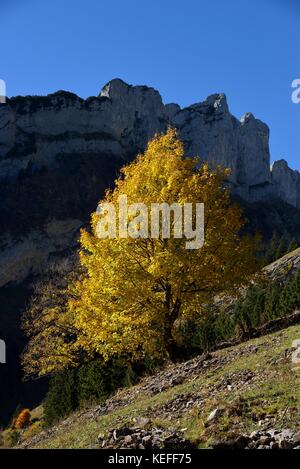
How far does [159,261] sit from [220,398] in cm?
705

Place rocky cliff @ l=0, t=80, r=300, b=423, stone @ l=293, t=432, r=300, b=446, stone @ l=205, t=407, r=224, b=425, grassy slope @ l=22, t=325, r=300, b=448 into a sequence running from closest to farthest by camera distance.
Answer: stone @ l=293, t=432, r=300, b=446, grassy slope @ l=22, t=325, r=300, b=448, stone @ l=205, t=407, r=224, b=425, rocky cliff @ l=0, t=80, r=300, b=423

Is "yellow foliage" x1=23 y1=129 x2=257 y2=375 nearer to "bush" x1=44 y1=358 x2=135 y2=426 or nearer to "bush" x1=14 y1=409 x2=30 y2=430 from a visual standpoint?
"bush" x1=44 y1=358 x2=135 y2=426

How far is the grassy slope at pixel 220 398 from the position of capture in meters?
9.00

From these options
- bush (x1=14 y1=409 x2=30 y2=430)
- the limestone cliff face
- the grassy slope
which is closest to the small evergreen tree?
bush (x1=14 y1=409 x2=30 y2=430)

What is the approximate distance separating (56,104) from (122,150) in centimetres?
3153

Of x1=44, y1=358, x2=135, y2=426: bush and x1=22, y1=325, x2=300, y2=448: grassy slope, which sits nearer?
x1=22, y1=325, x2=300, y2=448: grassy slope

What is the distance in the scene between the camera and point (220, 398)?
11.3m

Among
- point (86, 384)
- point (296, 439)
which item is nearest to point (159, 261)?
point (296, 439)

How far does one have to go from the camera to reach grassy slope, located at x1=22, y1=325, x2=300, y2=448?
9.00 m

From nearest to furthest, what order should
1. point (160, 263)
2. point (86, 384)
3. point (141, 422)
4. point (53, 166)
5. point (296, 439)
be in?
point (296, 439) < point (141, 422) < point (160, 263) < point (86, 384) < point (53, 166)

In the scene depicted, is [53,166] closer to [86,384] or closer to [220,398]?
[86,384]

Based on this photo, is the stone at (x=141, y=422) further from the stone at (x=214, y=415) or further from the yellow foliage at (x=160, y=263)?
the yellow foliage at (x=160, y=263)

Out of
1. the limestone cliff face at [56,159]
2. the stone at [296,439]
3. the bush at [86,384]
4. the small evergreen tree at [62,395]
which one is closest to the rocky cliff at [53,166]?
the limestone cliff face at [56,159]

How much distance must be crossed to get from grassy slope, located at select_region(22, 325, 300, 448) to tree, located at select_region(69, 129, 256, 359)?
9.17 ft
